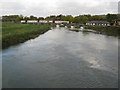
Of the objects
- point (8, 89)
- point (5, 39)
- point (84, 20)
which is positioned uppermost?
point (84, 20)

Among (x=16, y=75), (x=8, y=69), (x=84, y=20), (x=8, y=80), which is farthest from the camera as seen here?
(x=84, y=20)

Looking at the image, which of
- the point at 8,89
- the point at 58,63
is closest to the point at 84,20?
the point at 58,63

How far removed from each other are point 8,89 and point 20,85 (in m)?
0.64

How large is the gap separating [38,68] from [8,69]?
2.11 metres

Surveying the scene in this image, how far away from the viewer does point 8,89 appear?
316 inches

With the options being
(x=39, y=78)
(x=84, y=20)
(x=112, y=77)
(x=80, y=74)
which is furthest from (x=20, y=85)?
(x=84, y=20)

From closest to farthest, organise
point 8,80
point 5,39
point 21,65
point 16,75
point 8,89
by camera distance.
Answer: point 8,89 < point 8,80 < point 16,75 < point 21,65 < point 5,39

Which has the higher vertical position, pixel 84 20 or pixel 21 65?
pixel 84 20

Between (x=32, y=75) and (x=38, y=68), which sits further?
(x=38, y=68)

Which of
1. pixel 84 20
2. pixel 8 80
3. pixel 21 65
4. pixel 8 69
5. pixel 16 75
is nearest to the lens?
pixel 8 80

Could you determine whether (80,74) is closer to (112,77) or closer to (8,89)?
(112,77)

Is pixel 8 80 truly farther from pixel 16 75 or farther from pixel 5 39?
pixel 5 39

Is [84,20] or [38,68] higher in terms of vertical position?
[84,20]

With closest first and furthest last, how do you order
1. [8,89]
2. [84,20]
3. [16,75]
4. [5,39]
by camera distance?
[8,89]
[16,75]
[5,39]
[84,20]
